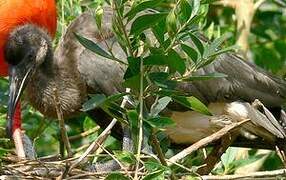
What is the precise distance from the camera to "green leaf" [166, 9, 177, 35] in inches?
146

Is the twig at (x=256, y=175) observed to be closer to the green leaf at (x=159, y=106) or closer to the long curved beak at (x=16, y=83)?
the green leaf at (x=159, y=106)

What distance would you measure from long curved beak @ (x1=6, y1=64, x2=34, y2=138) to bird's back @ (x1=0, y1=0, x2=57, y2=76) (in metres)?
0.31

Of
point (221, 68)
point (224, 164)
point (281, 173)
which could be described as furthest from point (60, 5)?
point (281, 173)

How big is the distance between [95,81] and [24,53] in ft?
1.44

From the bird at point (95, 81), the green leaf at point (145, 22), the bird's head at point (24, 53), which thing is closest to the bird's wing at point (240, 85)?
the bird at point (95, 81)

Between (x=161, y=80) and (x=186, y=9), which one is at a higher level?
(x=186, y=9)

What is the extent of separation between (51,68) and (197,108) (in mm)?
1914

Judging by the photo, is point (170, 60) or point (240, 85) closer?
point (170, 60)

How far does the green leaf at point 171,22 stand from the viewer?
3.72 metres

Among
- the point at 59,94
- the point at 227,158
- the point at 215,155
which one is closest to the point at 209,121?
the point at 227,158

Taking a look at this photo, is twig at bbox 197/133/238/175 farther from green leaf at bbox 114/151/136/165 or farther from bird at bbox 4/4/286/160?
green leaf at bbox 114/151/136/165

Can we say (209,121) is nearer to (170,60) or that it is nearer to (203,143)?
(203,143)

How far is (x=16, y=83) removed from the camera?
5.33 metres

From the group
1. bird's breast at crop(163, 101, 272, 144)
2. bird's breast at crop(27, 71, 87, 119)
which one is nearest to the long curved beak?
bird's breast at crop(27, 71, 87, 119)
